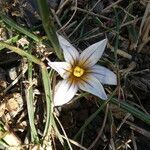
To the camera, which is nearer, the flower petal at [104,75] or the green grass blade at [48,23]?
the green grass blade at [48,23]

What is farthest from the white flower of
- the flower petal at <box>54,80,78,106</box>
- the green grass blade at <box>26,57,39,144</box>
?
the green grass blade at <box>26,57,39,144</box>

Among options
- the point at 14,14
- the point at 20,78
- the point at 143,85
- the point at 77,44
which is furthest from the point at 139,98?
the point at 14,14

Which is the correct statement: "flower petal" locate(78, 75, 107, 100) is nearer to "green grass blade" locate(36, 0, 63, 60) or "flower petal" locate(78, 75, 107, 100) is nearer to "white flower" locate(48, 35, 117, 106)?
"white flower" locate(48, 35, 117, 106)

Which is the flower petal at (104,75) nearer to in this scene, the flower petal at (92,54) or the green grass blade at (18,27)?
the flower petal at (92,54)

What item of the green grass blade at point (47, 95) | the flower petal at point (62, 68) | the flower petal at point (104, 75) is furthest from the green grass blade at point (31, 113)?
the flower petal at point (104, 75)

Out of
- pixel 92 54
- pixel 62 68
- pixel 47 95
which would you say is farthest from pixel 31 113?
pixel 92 54

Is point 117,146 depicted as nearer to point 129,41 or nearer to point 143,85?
point 143,85

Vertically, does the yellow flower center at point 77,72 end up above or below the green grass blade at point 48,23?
below
